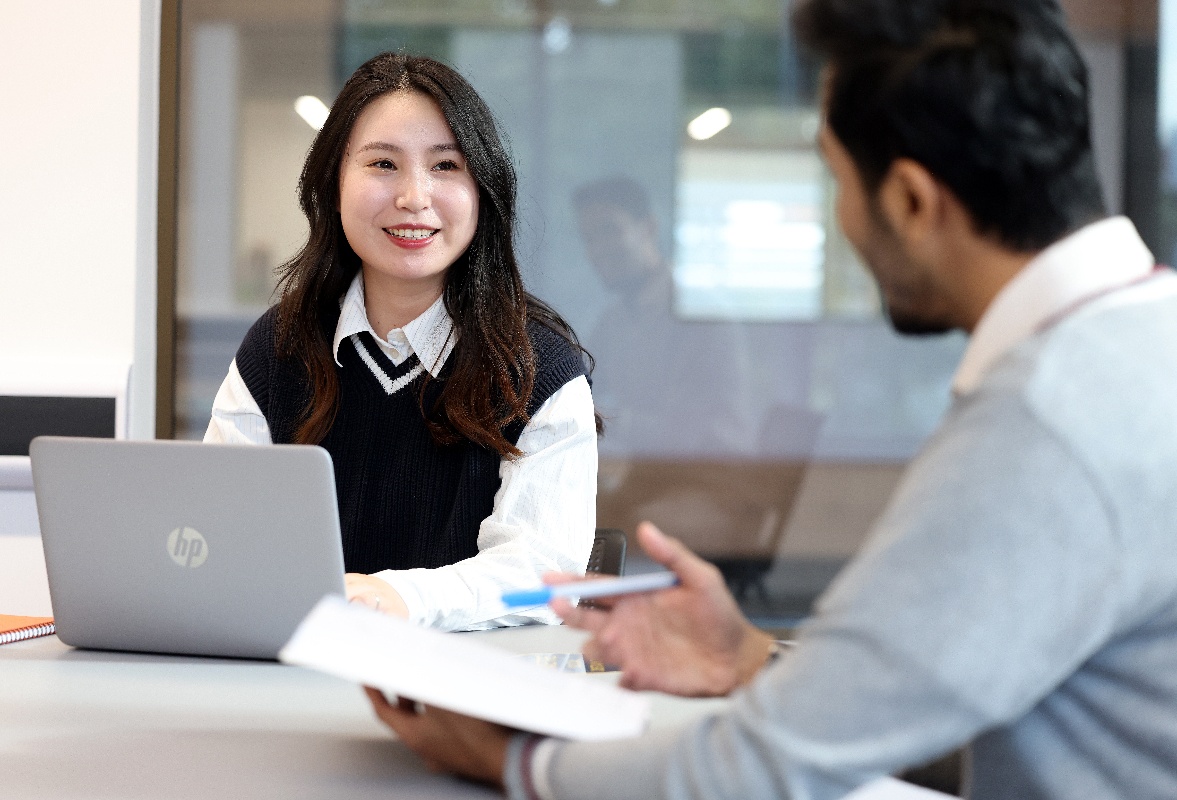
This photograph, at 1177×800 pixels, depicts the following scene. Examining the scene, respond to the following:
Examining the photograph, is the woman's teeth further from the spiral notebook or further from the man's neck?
the man's neck

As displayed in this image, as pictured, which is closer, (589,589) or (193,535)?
(589,589)

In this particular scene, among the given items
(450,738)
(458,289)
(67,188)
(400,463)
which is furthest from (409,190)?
(67,188)

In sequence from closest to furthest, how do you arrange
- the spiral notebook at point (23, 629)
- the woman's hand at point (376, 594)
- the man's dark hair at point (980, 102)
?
the man's dark hair at point (980, 102), the woman's hand at point (376, 594), the spiral notebook at point (23, 629)

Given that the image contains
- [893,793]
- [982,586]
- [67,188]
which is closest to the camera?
[982,586]

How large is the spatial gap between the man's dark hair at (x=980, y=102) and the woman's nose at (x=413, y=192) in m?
1.09

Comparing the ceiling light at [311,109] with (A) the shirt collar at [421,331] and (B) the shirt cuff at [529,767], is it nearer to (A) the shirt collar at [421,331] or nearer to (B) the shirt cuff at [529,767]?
(A) the shirt collar at [421,331]

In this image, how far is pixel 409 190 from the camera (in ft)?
6.41

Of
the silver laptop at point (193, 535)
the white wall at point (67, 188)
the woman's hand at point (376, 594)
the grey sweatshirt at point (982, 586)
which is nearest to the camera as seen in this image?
the grey sweatshirt at point (982, 586)

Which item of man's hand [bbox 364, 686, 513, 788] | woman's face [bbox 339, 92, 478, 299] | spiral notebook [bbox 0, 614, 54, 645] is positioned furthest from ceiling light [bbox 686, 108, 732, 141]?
man's hand [bbox 364, 686, 513, 788]

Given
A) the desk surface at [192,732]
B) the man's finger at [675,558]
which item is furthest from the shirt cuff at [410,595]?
the man's finger at [675,558]

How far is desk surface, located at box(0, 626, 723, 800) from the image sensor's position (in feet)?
3.28

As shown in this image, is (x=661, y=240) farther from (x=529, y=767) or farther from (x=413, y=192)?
(x=529, y=767)

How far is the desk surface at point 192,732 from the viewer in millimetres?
1001

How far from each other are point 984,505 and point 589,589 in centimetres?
33
